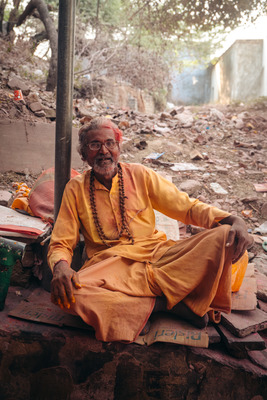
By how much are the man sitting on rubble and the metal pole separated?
228 millimetres

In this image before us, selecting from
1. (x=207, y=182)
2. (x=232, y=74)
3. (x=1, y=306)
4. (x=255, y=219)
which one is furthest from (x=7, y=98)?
(x=232, y=74)

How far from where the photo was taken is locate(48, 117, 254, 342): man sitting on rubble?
1965 millimetres

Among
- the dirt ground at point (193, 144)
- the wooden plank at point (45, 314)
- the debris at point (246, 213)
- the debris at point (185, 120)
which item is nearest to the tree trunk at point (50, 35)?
the dirt ground at point (193, 144)

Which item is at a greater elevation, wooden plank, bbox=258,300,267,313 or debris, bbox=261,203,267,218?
debris, bbox=261,203,267,218

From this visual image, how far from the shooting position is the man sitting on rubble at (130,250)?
196 centimetres

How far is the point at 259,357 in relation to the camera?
202cm

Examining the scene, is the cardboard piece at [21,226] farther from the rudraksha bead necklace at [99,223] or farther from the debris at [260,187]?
the debris at [260,187]

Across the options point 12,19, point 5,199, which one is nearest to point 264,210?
point 5,199

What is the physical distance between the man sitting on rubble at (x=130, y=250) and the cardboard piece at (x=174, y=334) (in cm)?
6

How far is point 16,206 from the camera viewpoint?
10.4ft

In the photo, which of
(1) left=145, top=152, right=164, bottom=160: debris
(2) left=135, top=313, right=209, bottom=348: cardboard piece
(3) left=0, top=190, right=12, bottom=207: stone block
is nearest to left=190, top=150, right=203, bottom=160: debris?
(1) left=145, top=152, right=164, bottom=160: debris

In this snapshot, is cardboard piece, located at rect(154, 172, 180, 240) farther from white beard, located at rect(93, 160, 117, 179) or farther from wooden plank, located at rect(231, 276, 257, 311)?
white beard, located at rect(93, 160, 117, 179)

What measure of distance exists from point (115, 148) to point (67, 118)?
532mm

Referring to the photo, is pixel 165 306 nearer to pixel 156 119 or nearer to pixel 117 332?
pixel 117 332
